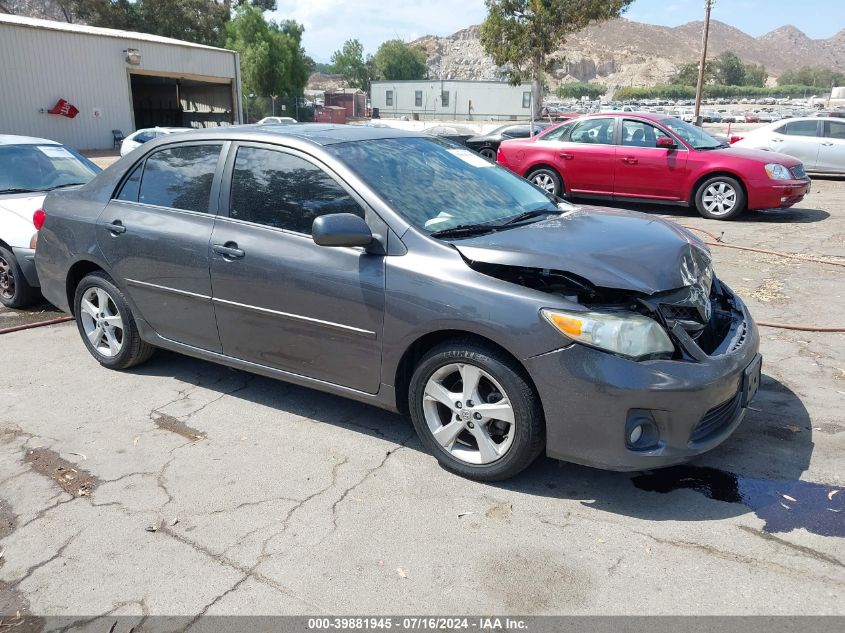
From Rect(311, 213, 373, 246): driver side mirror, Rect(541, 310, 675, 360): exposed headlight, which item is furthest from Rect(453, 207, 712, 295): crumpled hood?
Rect(311, 213, 373, 246): driver side mirror

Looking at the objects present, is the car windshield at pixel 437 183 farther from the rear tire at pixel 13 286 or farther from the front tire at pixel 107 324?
the rear tire at pixel 13 286

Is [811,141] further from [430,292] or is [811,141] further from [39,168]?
[430,292]

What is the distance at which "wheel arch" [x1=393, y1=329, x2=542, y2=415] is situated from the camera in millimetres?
3287

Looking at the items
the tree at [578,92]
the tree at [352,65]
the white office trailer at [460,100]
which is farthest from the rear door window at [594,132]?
the tree at [578,92]

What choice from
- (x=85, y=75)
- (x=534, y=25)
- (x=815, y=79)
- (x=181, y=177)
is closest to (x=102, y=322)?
(x=181, y=177)

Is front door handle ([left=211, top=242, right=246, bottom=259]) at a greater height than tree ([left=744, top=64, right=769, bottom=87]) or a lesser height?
lesser

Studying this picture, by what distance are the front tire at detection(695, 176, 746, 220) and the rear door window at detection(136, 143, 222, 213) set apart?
8767 mm

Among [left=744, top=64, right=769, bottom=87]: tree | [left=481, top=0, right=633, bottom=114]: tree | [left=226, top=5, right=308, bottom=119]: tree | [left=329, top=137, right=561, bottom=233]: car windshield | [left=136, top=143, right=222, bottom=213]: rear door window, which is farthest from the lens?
[left=744, top=64, right=769, bottom=87]: tree

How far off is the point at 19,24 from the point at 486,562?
2820 cm

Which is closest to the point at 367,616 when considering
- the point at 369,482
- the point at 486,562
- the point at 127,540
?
the point at 486,562

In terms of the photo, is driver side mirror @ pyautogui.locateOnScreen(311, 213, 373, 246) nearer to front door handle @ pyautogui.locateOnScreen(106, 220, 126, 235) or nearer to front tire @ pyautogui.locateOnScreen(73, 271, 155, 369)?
front door handle @ pyautogui.locateOnScreen(106, 220, 126, 235)

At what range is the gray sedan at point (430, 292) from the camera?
10.3 feet

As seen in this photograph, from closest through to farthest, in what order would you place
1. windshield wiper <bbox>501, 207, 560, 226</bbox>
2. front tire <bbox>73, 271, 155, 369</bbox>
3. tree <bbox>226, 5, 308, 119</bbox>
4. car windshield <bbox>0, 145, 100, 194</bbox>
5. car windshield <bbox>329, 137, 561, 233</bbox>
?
car windshield <bbox>329, 137, 561, 233</bbox> < windshield wiper <bbox>501, 207, 560, 226</bbox> < front tire <bbox>73, 271, 155, 369</bbox> < car windshield <bbox>0, 145, 100, 194</bbox> < tree <bbox>226, 5, 308, 119</bbox>

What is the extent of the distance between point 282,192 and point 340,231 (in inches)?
29.6
